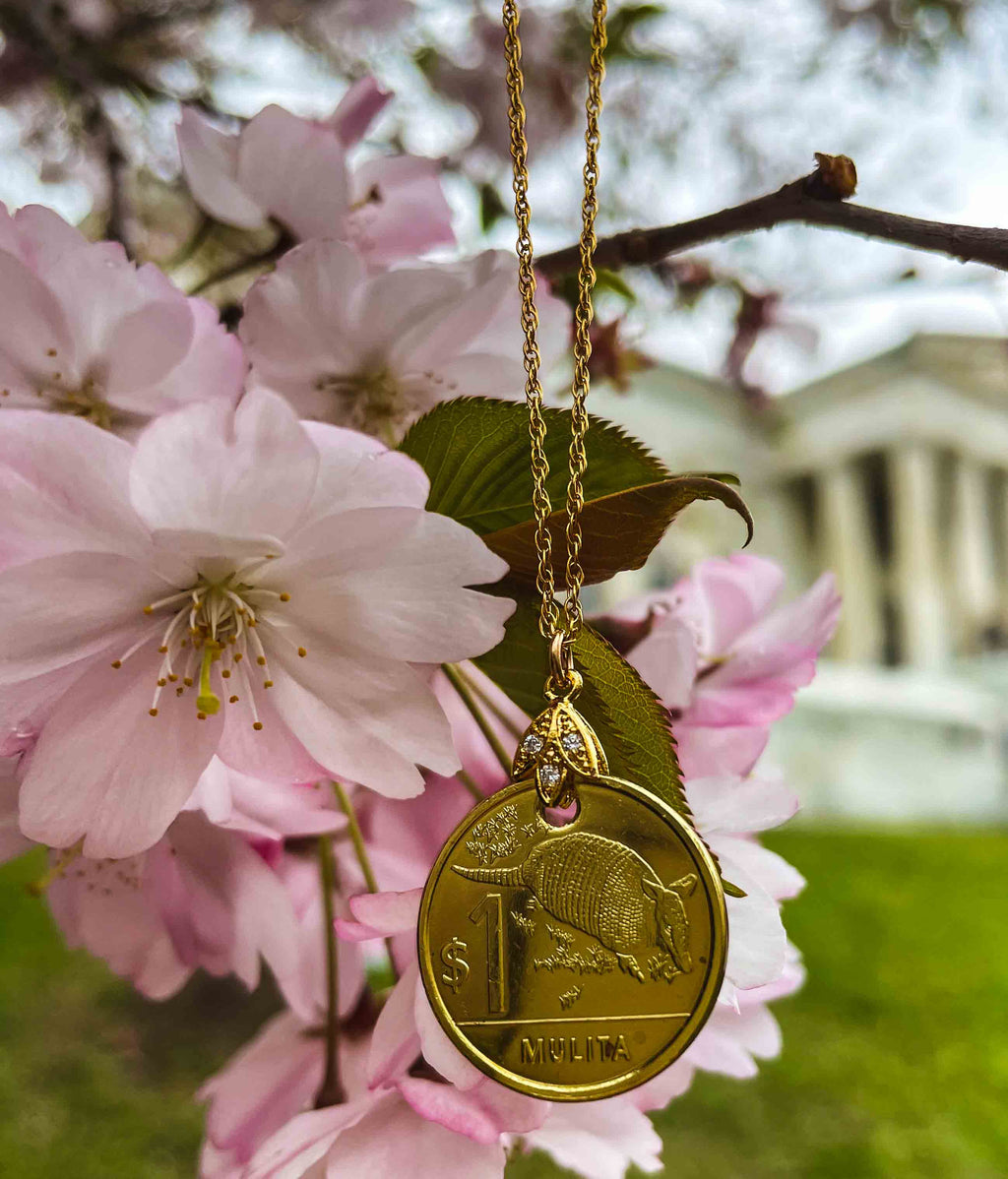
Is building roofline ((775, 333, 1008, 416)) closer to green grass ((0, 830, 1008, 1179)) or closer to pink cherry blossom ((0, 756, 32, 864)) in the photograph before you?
green grass ((0, 830, 1008, 1179))

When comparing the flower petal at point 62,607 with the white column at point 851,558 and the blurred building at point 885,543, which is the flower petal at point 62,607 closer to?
the blurred building at point 885,543

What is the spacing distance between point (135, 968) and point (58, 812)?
109 millimetres

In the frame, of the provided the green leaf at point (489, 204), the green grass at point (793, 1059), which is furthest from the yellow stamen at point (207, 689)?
the green grass at point (793, 1059)

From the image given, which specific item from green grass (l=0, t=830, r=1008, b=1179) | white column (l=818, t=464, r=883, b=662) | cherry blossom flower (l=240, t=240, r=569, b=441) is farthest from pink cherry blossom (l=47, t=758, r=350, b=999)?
white column (l=818, t=464, r=883, b=662)

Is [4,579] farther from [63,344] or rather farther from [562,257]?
[562,257]

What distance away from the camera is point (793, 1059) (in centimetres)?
161

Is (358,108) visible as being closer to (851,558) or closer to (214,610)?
(214,610)

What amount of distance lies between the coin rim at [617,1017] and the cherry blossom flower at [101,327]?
138 mm

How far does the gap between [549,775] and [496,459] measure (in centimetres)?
7

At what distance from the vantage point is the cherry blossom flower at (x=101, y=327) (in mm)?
227

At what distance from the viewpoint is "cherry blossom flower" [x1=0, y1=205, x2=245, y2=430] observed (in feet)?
0.75

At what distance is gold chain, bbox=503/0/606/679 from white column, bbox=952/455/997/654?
2.88m

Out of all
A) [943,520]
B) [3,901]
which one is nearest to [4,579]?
[3,901]

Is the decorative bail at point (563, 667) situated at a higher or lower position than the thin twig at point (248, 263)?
lower
